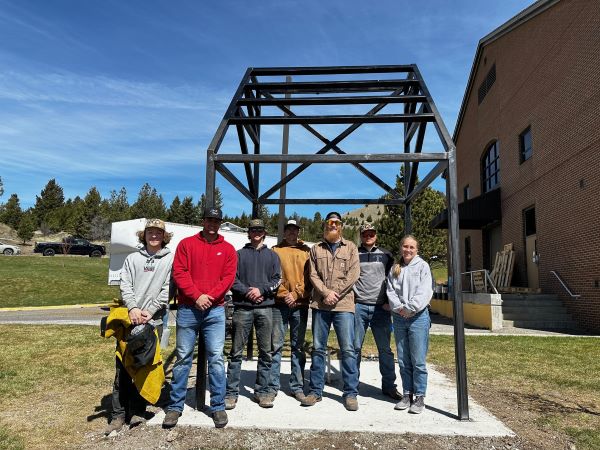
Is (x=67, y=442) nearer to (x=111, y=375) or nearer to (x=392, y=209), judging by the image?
(x=111, y=375)

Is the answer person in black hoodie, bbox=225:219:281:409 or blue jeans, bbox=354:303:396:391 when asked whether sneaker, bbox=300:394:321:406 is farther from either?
blue jeans, bbox=354:303:396:391

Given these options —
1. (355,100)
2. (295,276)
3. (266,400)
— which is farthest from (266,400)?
(355,100)

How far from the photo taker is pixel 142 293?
4641 mm

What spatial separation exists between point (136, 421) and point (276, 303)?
1889 mm

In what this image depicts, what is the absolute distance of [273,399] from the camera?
502 centimetres

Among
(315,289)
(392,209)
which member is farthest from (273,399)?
(392,209)

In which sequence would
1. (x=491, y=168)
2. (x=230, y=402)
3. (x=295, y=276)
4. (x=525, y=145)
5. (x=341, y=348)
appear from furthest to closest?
(x=491, y=168) → (x=525, y=145) → (x=295, y=276) → (x=341, y=348) → (x=230, y=402)

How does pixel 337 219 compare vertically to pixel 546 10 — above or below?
below

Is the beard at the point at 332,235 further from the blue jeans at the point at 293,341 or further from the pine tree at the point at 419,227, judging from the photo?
the pine tree at the point at 419,227

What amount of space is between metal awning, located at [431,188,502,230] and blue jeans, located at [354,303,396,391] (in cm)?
1385

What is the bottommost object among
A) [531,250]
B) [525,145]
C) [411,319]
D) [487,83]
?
[411,319]

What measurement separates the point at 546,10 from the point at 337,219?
14963 millimetres

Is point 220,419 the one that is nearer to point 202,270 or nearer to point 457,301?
point 202,270

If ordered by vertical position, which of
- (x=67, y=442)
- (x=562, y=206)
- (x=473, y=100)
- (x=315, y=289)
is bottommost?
(x=67, y=442)
